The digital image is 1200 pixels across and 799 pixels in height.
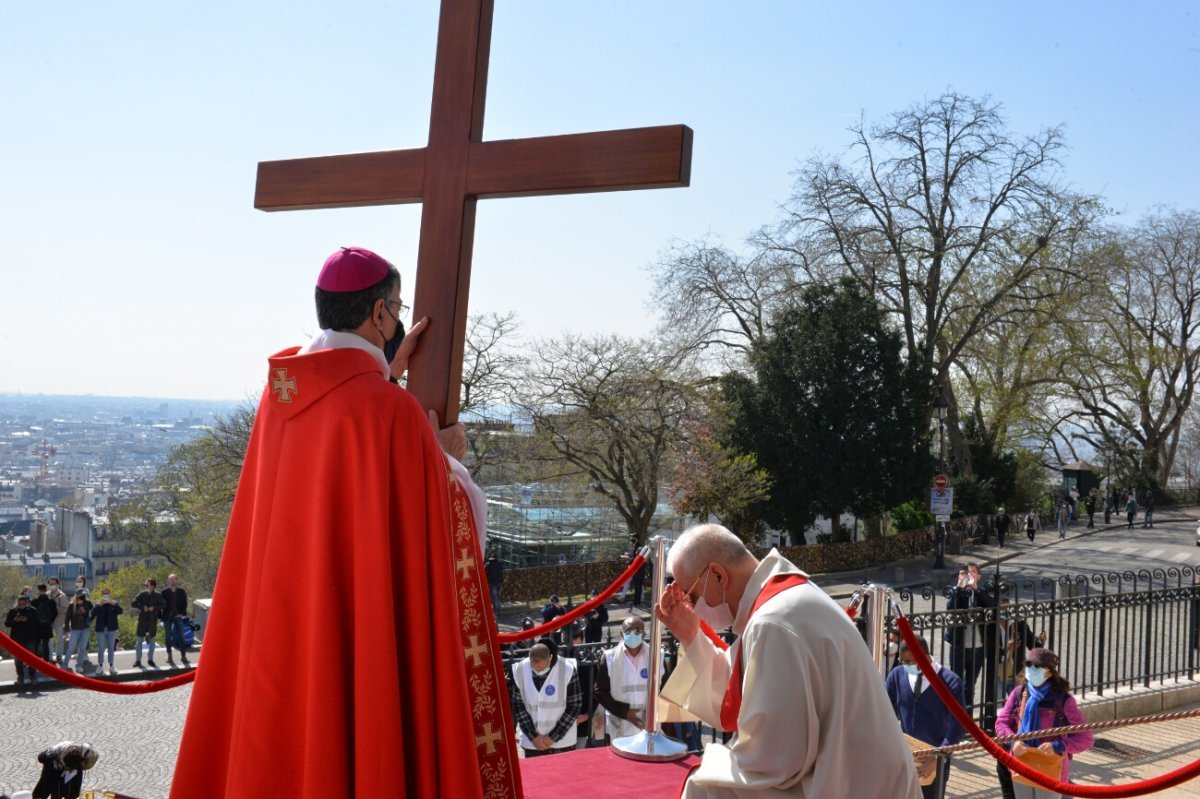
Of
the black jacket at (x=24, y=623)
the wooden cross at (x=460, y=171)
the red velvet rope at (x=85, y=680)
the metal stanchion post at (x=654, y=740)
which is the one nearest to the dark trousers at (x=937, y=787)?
the metal stanchion post at (x=654, y=740)

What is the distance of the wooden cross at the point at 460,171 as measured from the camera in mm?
3012

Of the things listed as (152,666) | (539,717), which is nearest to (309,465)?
(539,717)

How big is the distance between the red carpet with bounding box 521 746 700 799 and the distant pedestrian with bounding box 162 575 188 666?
11410 millimetres

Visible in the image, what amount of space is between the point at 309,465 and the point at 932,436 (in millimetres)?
28478

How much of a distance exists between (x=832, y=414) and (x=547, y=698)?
20853 mm

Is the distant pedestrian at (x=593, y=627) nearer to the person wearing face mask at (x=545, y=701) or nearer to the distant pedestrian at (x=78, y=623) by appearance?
the person wearing face mask at (x=545, y=701)

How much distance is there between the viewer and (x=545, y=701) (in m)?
7.96

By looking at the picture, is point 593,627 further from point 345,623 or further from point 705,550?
point 345,623

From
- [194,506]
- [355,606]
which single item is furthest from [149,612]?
[355,606]

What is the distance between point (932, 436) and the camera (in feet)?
96.0

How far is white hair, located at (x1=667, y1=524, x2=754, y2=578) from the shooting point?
2961 millimetres

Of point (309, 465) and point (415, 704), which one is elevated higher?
point (309, 465)

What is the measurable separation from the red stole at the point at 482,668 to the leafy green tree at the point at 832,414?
81.1ft

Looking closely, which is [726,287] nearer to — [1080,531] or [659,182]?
[1080,531]
